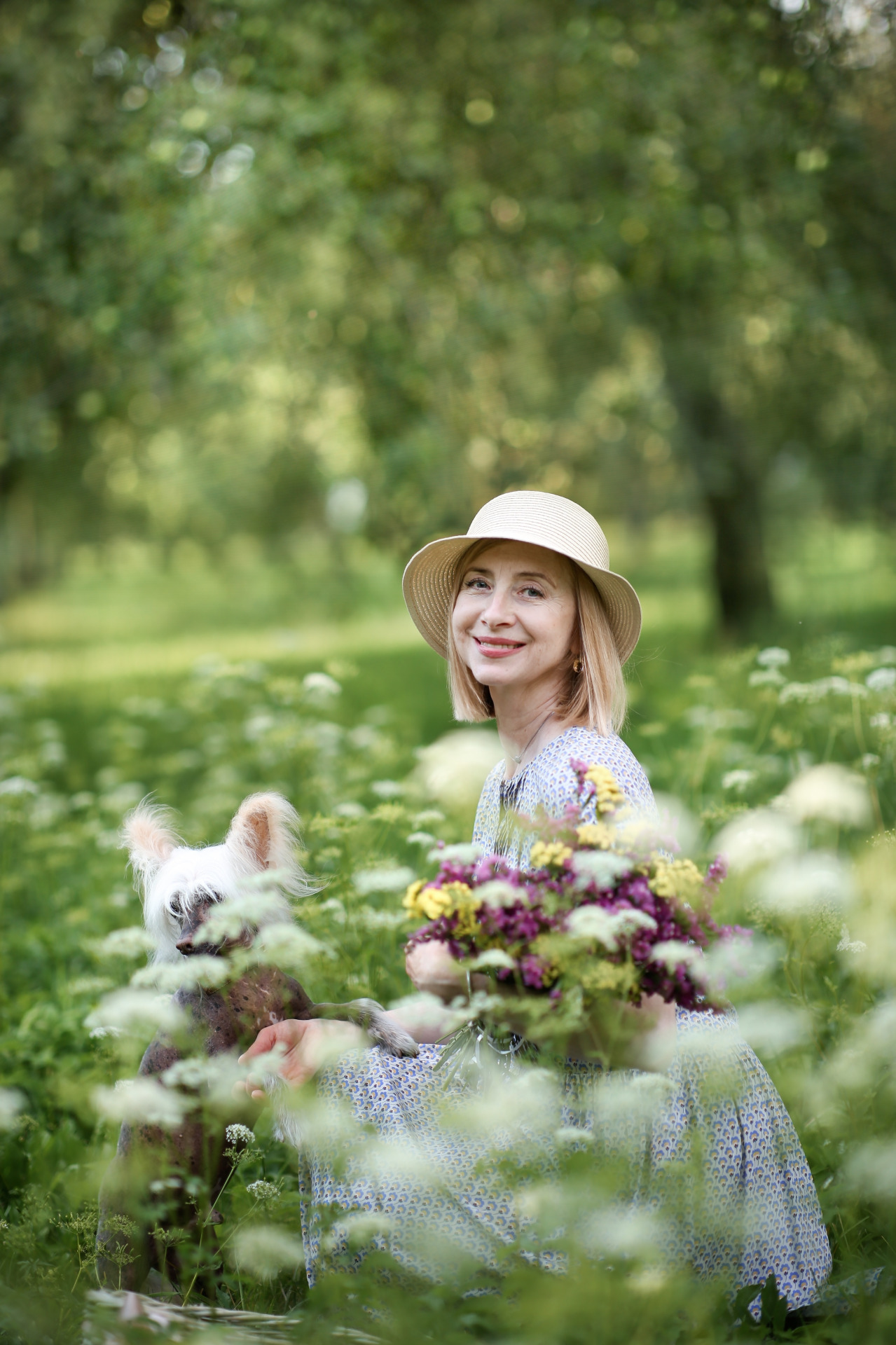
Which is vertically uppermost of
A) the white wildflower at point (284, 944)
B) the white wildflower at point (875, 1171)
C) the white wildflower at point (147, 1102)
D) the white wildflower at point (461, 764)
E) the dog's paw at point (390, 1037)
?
the white wildflower at point (461, 764)

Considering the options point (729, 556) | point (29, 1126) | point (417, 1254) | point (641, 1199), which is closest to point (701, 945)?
point (641, 1199)

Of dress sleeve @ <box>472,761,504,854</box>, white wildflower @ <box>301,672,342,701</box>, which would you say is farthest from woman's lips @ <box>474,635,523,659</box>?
white wildflower @ <box>301,672,342,701</box>

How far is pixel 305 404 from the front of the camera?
800 cm

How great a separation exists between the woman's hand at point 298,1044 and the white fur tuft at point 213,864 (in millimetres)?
224

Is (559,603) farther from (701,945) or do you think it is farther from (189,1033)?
(189,1033)

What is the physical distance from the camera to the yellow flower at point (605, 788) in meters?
2.16

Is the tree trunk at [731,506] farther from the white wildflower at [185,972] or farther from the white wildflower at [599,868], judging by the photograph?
the white wildflower at [185,972]

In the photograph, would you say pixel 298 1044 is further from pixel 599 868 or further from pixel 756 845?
pixel 756 845

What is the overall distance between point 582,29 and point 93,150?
2991 millimetres

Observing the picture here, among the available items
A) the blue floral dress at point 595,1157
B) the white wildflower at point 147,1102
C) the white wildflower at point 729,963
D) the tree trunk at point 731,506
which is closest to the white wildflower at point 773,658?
the blue floral dress at point 595,1157

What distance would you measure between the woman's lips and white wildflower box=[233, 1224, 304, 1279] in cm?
128

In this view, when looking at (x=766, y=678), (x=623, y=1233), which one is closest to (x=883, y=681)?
(x=766, y=678)

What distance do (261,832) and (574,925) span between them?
0.88 metres

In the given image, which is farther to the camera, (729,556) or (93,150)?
(729,556)
